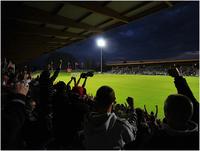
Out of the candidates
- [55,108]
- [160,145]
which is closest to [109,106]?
[160,145]

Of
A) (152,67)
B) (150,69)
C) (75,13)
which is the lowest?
(150,69)

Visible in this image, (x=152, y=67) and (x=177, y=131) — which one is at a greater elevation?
(x=152, y=67)

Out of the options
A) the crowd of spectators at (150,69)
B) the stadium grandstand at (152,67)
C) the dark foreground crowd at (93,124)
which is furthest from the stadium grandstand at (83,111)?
the crowd of spectators at (150,69)

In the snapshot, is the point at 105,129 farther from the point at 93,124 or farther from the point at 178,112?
the point at 178,112

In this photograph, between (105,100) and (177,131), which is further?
(105,100)

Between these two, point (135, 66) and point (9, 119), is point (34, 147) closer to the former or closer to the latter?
point (9, 119)

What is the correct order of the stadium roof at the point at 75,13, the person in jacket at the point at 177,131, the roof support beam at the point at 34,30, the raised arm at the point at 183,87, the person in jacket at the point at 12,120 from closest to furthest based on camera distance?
the person in jacket at the point at 177,131
the person in jacket at the point at 12,120
the raised arm at the point at 183,87
the stadium roof at the point at 75,13
the roof support beam at the point at 34,30

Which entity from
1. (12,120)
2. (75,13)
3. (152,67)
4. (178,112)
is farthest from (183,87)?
(152,67)

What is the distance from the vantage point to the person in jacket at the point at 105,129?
2.27 metres

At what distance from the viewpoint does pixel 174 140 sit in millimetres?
1767

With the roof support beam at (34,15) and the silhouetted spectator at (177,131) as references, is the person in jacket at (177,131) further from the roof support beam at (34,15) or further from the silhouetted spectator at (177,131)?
the roof support beam at (34,15)

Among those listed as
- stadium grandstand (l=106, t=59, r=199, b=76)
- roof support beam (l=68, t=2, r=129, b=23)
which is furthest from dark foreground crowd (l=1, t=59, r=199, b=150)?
stadium grandstand (l=106, t=59, r=199, b=76)

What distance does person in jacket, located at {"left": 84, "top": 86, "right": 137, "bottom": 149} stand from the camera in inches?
89.4

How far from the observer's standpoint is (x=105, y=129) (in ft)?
7.40
